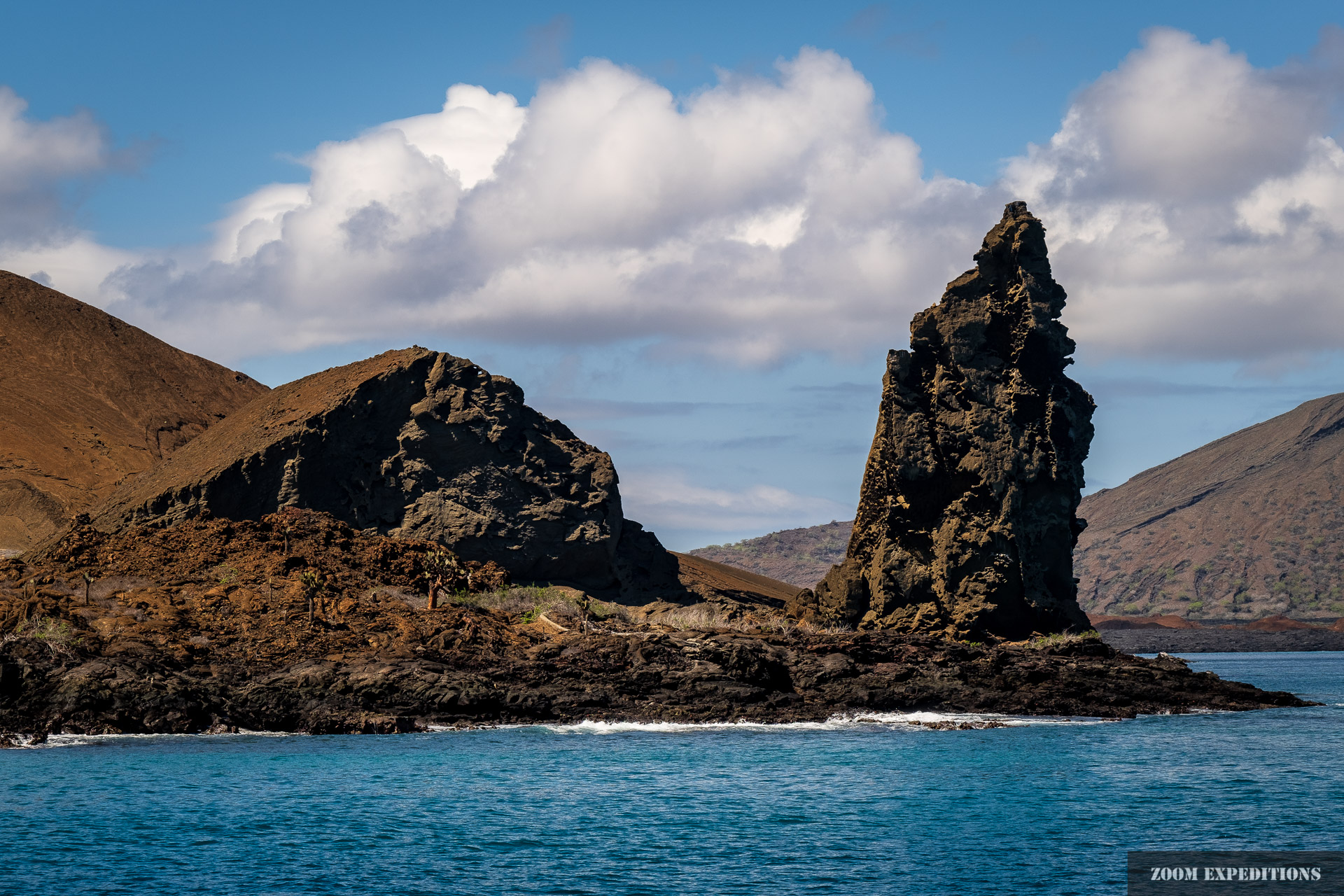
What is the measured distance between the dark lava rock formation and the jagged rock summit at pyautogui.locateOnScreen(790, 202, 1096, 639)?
22.4ft

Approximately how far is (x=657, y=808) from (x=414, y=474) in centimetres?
4654

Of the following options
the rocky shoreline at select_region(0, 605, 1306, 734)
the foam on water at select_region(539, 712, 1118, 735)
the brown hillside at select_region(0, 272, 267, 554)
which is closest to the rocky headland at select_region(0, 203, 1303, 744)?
the rocky shoreline at select_region(0, 605, 1306, 734)

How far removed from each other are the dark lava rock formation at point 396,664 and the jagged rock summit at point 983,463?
22.4 feet

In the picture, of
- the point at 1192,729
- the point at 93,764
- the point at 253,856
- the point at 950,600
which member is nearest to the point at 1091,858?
the point at 253,856

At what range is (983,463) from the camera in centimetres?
5772

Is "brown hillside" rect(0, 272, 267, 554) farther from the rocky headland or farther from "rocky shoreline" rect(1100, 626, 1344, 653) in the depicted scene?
"rocky shoreline" rect(1100, 626, 1344, 653)

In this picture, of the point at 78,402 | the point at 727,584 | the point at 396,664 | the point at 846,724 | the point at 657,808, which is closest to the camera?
the point at 657,808

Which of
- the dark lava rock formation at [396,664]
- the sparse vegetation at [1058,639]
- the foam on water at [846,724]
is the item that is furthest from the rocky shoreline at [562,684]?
the sparse vegetation at [1058,639]

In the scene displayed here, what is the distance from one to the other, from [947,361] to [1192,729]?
25534mm

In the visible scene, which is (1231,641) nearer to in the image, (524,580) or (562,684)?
(524,580)

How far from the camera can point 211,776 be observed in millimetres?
30328

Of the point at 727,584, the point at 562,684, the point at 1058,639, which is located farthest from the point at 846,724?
the point at 727,584

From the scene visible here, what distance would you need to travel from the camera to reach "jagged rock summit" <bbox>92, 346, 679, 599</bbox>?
6675cm

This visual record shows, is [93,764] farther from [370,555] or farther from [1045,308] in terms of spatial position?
[1045,308]
